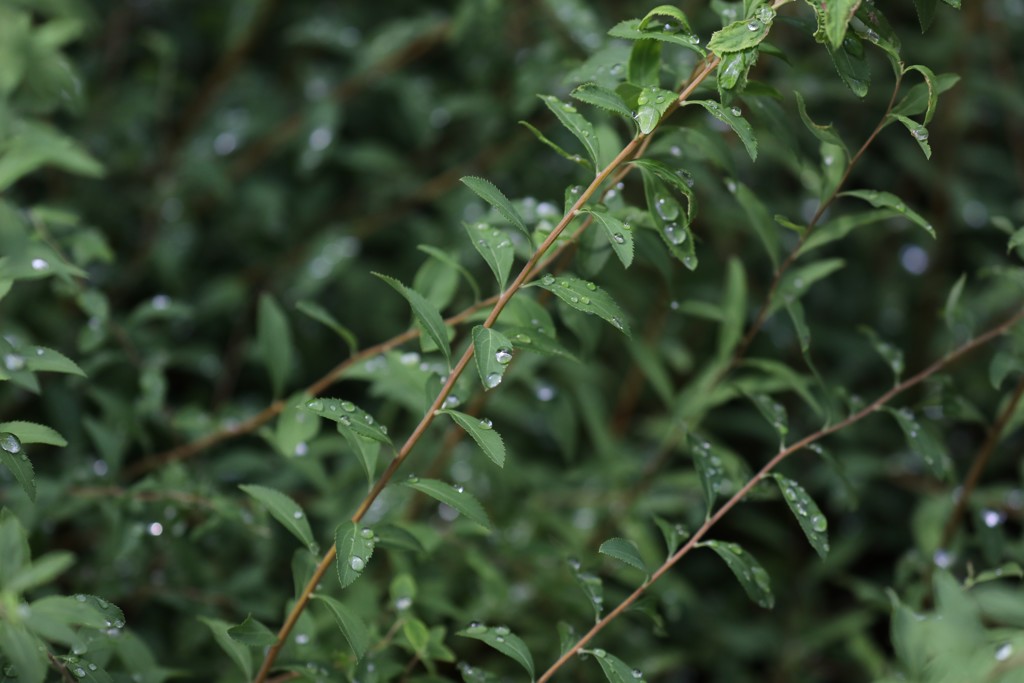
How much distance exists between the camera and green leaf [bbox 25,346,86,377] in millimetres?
1009

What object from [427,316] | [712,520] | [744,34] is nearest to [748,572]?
[712,520]

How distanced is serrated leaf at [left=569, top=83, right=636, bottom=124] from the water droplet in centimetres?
64

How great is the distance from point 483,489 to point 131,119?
39.3 inches

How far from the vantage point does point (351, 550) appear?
0.94 metres

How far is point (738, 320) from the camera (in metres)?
1.42

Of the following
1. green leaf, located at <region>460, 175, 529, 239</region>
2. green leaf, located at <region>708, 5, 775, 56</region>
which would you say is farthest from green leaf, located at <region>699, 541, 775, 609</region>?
green leaf, located at <region>708, 5, 775, 56</region>

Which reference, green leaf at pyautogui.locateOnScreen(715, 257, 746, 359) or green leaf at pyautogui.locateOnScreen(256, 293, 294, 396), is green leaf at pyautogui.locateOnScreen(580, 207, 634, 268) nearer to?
green leaf at pyautogui.locateOnScreen(715, 257, 746, 359)

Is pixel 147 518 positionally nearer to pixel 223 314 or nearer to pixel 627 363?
pixel 223 314

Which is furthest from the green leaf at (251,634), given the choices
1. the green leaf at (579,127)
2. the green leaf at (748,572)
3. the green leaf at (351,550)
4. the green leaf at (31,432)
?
the green leaf at (579,127)

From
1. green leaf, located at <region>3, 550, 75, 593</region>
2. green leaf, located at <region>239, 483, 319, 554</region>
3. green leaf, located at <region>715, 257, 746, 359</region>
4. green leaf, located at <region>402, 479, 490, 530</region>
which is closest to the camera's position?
green leaf, located at <region>3, 550, 75, 593</region>

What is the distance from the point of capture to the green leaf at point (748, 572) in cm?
104

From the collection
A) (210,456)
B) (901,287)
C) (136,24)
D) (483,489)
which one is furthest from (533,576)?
(136,24)

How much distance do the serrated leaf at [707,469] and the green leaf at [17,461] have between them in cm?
70

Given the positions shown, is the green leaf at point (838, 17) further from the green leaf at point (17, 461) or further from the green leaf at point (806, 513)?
the green leaf at point (17, 461)
